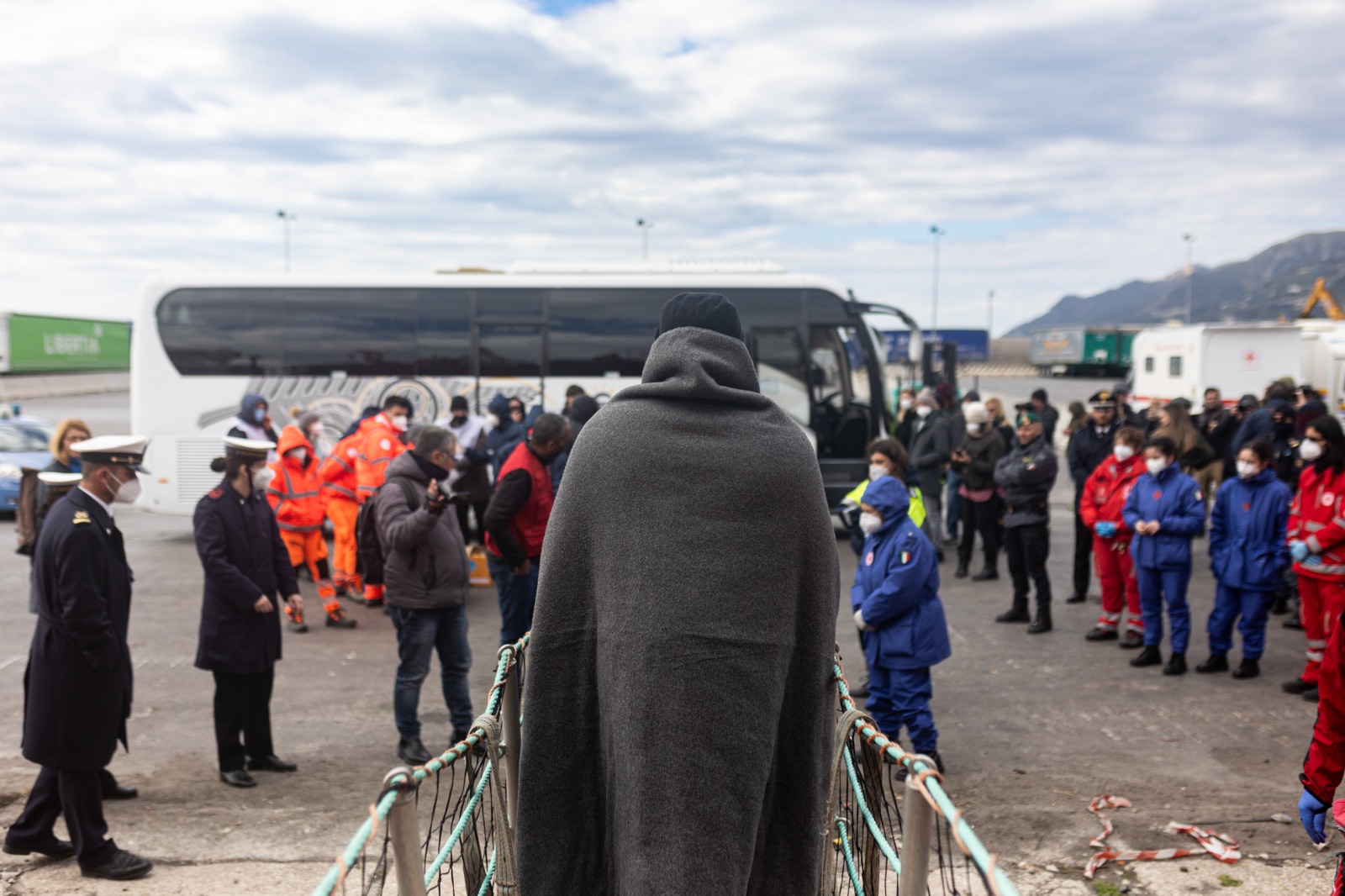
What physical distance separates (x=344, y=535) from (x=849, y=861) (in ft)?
24.9

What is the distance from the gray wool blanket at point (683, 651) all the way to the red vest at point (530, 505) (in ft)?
15.6

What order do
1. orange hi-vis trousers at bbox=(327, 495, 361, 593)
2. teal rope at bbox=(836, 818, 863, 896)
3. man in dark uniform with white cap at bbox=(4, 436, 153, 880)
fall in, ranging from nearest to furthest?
teal rope at bbox=(836, 818, 863, 896)
man in dark uniform with white cap at bbox=(4, 436, 153, 880)
orange hi-vis trousers at bbox=(327, 495, 361, 593)

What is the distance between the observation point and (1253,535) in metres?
7.57

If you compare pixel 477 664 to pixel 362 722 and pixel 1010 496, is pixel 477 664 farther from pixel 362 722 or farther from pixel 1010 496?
pixel 1010 496

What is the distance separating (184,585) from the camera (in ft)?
36.6

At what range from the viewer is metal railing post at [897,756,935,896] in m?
2.47

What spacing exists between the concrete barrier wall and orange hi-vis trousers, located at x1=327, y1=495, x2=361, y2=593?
35.2 m

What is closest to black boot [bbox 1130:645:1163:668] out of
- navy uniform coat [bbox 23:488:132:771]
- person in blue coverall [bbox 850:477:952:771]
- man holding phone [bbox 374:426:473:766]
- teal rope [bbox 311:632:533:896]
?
person in blue coverall [bbox 850:477:952:771]

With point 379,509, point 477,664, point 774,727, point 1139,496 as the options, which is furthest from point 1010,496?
point 774,727

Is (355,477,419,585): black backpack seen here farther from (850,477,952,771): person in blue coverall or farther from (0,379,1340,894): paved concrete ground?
(850,477,952,771): person in blue coverall

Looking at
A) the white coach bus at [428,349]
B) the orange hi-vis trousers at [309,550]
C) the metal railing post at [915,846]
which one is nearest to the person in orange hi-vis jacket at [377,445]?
the orange hi-vis trousers at [309,550]

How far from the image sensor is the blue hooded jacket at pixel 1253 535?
24.5 feet

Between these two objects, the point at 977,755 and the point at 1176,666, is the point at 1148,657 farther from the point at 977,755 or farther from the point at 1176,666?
the point at 977,755

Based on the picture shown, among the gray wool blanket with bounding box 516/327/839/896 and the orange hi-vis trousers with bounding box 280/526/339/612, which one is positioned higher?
the gray wool blanket with bounding box 516/327/839/896
